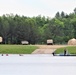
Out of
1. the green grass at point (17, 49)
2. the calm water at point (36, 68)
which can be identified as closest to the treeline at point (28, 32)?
the green grass at point (17, 49)

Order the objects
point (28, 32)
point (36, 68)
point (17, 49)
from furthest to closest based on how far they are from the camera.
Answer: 1. point (28, 32)
2. point (17, 49)
3. point (36, 68)

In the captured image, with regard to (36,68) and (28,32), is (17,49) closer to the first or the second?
(28,32)

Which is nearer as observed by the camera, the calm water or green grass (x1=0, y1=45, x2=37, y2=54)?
the calm water

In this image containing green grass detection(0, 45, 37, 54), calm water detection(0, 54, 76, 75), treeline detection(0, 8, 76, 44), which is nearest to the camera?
calm water detection(0, 54, 76, 75)

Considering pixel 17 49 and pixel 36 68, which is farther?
pixel 17 49

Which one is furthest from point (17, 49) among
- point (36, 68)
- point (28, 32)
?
point (36, 68)

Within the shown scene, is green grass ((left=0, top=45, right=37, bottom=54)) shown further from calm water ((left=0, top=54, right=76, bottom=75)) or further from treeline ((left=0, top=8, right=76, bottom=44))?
calm water ((left=0, top=54, right=76, bottom=75))

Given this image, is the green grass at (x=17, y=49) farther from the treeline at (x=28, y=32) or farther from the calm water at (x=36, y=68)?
the calm water at (x=36, y=68)

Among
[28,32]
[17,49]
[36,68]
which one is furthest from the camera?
[28,32]

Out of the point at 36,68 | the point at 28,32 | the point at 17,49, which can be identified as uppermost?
the point at 28,32

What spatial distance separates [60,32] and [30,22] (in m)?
7.87

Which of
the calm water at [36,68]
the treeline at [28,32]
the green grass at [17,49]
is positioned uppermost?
the treeline at [28,32]

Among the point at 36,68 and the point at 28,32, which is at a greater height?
the point at 28,32

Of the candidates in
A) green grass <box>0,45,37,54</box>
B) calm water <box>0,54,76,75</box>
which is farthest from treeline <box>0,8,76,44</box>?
calm water <box>0,54,76,75</box>
